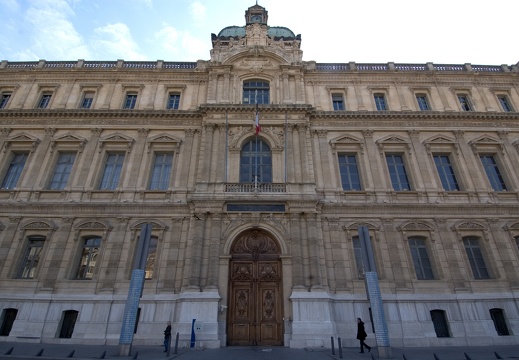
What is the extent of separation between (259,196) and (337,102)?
10824 mm

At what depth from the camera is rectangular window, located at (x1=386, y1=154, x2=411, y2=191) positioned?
2073cm

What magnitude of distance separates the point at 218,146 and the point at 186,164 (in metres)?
2.54

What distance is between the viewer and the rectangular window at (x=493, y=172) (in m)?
20.9

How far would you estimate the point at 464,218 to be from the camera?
756 inches

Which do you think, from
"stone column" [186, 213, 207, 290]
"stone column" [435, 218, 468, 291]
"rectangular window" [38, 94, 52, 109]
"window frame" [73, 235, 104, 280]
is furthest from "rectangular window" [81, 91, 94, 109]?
"stone column" [435, 218, 468, 291]

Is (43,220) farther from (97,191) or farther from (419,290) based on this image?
(419,290)

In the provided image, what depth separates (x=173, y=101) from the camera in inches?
942

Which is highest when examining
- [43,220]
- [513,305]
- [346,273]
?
[43,220]

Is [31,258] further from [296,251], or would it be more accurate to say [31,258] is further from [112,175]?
[296,251]

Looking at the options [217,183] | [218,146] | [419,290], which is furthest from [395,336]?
[218,146]

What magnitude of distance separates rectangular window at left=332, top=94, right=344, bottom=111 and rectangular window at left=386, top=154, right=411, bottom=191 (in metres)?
5.27

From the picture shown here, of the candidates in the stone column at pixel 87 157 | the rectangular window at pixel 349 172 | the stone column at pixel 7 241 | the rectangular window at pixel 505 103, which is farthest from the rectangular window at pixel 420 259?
the stone column at pixel 7 241

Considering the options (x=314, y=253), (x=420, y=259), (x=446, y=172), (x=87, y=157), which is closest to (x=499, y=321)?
(x=420, y=259)

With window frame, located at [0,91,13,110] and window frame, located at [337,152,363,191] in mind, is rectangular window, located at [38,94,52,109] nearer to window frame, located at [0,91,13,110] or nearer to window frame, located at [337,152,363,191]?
window frame, located at [0,91,13,110]
